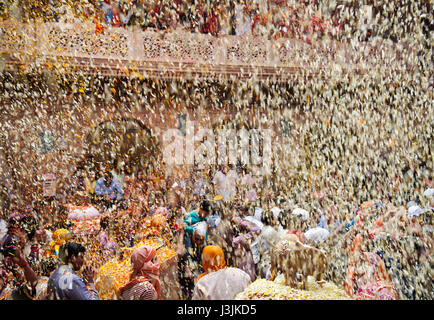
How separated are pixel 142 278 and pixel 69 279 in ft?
1.63

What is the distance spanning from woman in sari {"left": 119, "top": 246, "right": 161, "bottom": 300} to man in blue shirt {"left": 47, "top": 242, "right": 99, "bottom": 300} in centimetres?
26

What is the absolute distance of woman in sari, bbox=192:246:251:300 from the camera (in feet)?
7.91

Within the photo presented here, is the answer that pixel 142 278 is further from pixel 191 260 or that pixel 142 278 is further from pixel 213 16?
pixel 213 16

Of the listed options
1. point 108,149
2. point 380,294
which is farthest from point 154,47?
point 380,294

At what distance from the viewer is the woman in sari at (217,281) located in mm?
2412

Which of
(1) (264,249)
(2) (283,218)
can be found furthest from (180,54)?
(1) (264,249)

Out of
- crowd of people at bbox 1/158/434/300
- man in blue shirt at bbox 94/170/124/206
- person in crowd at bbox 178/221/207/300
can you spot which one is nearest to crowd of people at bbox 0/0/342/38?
man in blue shirt at bbox 94/170/124/206

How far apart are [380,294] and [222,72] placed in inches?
A: 285

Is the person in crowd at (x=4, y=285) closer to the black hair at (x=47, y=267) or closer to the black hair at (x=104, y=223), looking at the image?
the black hair at (x=47, y=267)

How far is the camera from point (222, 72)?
884 centimetres

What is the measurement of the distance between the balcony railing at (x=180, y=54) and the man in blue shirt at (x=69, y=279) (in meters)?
6.73

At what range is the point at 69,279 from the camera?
233 cm
